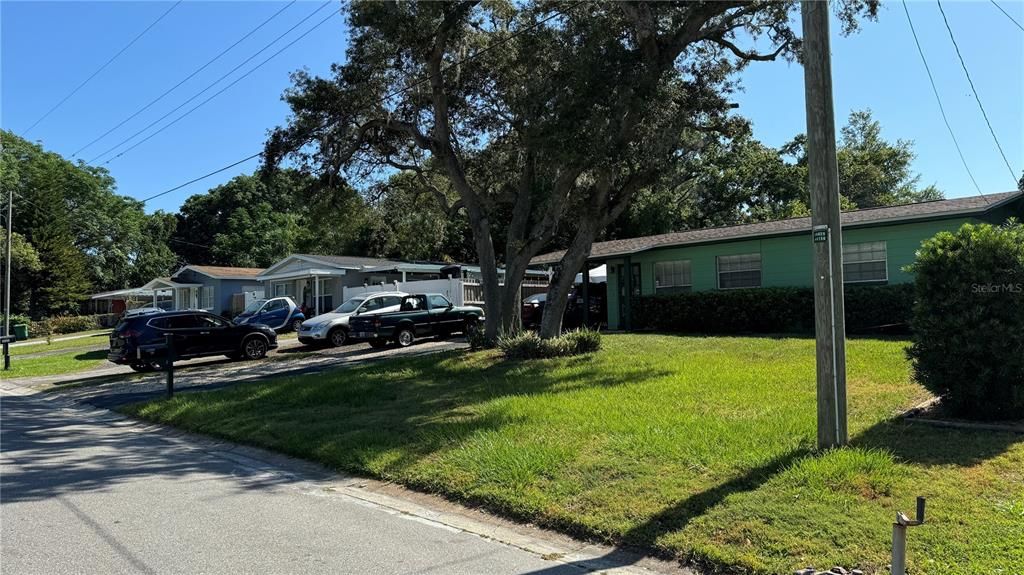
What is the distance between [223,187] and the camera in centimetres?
7088

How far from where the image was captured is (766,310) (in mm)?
19094

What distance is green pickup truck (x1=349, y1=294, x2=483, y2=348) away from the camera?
819 inches

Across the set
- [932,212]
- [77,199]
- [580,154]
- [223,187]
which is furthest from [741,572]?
[223,187]

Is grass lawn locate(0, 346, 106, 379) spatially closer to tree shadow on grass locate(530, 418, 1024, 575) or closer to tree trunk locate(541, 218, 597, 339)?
tree trunk locate(541, 218, 597, 339)

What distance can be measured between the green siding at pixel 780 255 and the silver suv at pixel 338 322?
7.80 metres

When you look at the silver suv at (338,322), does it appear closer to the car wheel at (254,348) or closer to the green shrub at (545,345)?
the car wheel at (254,348)

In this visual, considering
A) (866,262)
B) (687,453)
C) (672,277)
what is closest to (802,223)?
(866,262)

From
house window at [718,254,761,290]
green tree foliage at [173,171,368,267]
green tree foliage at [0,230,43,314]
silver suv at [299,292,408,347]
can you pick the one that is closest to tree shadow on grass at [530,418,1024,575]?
house window at [718,254,761,290]

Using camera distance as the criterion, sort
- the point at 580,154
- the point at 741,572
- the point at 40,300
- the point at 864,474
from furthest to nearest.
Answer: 1. the point at 40,300
2. the point at 580,154
3. the point at 864,474
4. the point at 741,572

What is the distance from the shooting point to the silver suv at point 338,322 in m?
22.1

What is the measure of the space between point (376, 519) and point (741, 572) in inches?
120

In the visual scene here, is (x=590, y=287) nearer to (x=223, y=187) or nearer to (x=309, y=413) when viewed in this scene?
(x=309, y=413)

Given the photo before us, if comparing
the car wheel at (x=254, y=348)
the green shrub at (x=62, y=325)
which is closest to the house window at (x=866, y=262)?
the car wheel at (x=254, y=348)

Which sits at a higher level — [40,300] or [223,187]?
[223,187]
